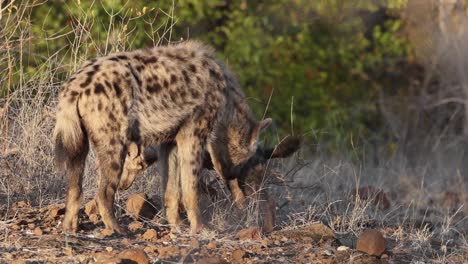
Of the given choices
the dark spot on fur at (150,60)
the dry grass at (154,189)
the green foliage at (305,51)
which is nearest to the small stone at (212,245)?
the dry grass at (154,189)

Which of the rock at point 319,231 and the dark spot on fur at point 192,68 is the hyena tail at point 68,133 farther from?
the rock at point 319,231

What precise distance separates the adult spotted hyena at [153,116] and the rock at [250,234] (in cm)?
39

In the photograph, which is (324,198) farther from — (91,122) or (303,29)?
(303,29)

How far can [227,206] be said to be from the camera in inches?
311

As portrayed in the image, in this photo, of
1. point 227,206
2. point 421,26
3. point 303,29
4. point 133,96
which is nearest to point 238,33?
point 303,29

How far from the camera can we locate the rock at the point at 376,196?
29.3 ft

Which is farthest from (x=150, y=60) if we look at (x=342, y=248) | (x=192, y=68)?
(x=342, y=248)

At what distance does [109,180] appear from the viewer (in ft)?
21.6

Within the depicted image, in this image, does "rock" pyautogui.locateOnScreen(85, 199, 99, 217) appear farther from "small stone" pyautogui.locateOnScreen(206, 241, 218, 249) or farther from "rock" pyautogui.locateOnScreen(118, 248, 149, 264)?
"rock" pyautogui.locateOnScreen(118, 248, 149, 264)

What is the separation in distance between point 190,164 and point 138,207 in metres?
0.51

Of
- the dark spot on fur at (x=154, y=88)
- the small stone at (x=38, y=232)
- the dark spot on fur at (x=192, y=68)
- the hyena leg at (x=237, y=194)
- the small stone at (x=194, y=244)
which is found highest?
the dark spot on fur at (x=192, y=68)

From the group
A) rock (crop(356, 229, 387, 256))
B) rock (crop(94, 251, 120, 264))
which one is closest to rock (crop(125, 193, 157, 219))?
rock (crop(94, 251, 120, 264))

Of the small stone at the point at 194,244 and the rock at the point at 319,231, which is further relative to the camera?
the rock at the point at 319,231

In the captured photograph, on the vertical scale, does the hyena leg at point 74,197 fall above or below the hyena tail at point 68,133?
below
